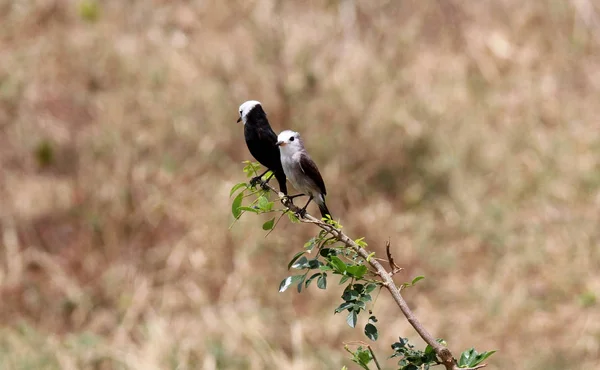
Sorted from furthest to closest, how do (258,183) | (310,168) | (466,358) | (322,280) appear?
(310,168)
(258,183)
(322,280)
(466,358)

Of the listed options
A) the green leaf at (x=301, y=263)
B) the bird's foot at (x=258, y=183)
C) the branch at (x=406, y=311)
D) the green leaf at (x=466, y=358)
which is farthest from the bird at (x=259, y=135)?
the green leaf at (x=466, y=358)

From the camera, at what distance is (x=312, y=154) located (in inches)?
296

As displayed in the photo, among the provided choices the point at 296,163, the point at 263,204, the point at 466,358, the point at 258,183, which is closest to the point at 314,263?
the point at 263,204

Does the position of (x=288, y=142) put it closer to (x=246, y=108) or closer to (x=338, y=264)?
(x=246, y=108)

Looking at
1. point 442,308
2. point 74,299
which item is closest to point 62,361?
point 74,299

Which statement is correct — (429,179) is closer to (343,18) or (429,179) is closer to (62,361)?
(343,18)

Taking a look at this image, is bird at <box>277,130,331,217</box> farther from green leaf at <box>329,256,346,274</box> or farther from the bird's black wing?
green leaf at <box>329,256,346,274</box>

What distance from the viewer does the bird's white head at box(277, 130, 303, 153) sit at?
9.46 feet

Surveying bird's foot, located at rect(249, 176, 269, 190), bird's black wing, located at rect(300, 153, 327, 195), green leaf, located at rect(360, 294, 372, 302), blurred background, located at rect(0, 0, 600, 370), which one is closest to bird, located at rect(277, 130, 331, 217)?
bird's black wing, located at rect(300, 153, 327, 195)

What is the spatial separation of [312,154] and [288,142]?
4.59 meters

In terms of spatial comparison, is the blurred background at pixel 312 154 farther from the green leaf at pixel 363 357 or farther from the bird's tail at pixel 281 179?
the green leaf at pixel 363 357

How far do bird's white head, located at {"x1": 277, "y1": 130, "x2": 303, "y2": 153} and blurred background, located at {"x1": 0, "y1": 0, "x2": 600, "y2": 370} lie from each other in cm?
270

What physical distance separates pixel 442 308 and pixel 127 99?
374 centimetres

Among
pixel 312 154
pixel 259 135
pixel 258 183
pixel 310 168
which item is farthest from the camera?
pixel 312 154
